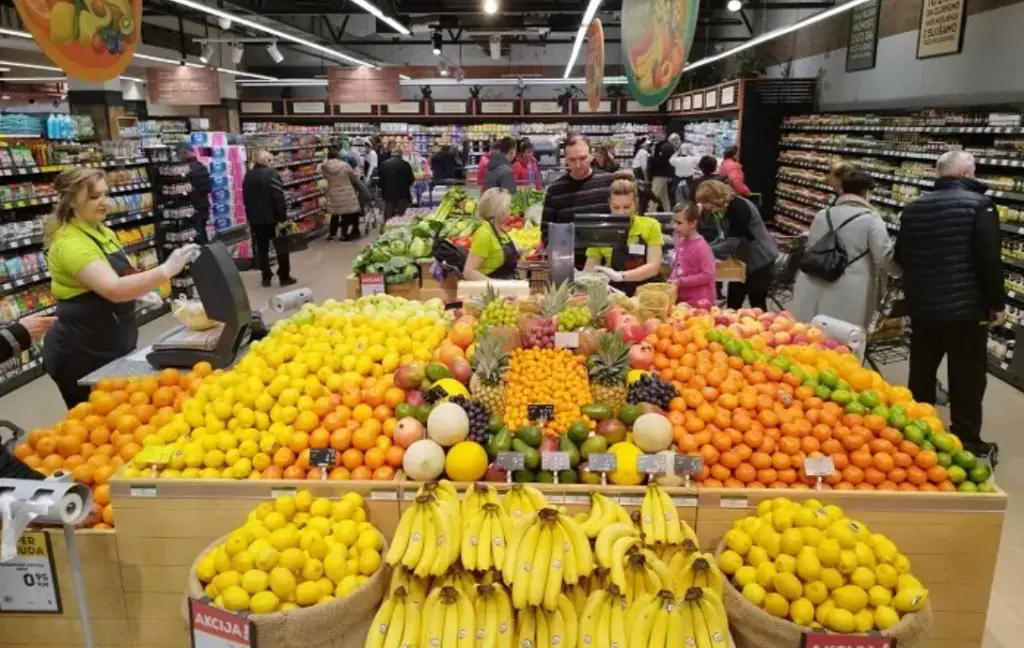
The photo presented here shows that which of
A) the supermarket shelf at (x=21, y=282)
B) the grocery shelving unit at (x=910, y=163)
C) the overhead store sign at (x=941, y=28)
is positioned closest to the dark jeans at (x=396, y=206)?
the grocery shelving unit at (x=910, y=163)

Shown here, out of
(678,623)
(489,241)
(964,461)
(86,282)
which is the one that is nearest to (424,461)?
(678,623)

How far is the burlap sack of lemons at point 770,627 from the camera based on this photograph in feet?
7.43

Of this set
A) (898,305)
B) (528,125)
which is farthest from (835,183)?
(528,125)

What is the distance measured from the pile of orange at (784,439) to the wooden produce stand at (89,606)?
2.15 meters

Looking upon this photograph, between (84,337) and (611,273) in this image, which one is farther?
(611,273)

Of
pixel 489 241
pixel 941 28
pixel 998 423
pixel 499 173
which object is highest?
pixel 941 28

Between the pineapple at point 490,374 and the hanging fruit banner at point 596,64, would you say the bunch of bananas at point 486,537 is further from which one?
the hanging fruit banner at point 596,64

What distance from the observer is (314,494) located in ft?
9.14

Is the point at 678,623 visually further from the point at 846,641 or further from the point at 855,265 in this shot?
the point at 855,265

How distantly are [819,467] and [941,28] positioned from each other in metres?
8.49

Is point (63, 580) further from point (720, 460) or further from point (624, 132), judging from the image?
point (624, 132)

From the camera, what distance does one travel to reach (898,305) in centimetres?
548

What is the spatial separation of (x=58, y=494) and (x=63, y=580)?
1.01 m

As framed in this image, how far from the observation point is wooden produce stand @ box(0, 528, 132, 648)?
2.80 metres
